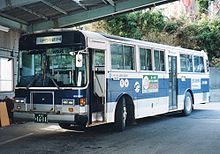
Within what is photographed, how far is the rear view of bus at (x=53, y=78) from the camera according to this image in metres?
10.5

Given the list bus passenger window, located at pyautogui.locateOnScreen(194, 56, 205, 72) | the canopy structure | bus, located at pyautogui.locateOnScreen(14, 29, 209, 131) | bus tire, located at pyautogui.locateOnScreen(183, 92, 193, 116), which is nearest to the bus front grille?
bus, located at pyautogui.locateOnScreen(14, 29, 209, 131)

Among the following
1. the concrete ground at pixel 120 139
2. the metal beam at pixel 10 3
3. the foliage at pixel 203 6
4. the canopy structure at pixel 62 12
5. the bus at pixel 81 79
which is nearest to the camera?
the concrete ground at pixel 120 139

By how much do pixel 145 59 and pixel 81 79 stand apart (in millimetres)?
3759

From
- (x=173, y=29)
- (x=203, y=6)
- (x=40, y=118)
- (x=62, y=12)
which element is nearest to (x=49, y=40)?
(x=40, y=118)

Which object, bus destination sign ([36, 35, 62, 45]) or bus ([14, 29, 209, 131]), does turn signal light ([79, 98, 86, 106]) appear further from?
bus destination sign ([36, 35, 62, 45])

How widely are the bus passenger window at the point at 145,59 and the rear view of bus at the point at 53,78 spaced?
3305mm

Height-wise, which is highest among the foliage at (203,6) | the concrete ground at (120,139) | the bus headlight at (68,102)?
the foliage at (203,6)

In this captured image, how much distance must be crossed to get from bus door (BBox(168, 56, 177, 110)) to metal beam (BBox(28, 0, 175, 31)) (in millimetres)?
2504

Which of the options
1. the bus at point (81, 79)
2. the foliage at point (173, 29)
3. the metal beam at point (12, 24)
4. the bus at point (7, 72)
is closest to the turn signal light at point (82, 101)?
the bus at point (81, 79)

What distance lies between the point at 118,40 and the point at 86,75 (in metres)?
2.17

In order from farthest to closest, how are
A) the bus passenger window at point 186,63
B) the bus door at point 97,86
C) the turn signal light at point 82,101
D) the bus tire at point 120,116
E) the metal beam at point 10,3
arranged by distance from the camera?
the bus passenger window at point 186,63
the metal beam at point 10,3
the bus tire at point 120,116
the bus door at point 97,86
the turn signal light at point 82,101

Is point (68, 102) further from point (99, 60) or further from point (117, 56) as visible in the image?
point (117, 56)

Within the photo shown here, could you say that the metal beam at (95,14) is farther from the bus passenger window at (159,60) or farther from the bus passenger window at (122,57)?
the bus passenger window at (122,57)

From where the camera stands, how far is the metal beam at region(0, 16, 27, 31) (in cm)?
1649
